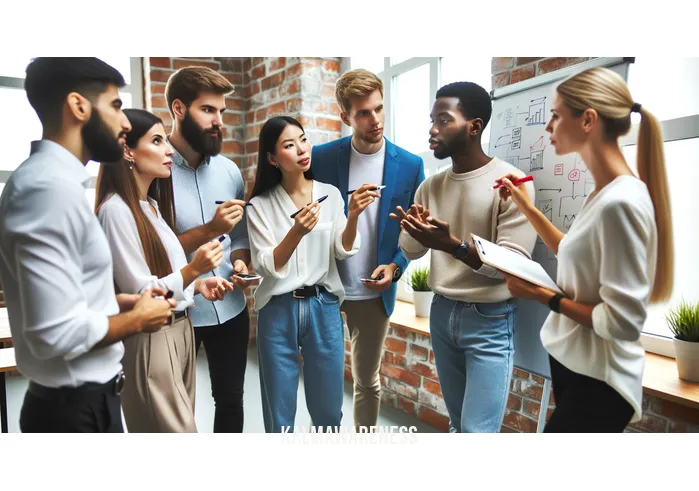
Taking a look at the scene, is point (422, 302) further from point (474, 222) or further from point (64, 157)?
point (64, 157)

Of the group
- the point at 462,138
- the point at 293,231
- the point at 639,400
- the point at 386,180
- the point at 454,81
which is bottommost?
the point at 639,400

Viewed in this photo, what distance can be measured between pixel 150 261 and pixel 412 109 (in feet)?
3.65

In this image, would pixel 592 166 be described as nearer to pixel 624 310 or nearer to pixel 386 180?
pixel 624 310

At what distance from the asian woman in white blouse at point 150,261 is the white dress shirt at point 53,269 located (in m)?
0.08

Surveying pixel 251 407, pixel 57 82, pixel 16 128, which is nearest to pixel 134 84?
pixel 57 82

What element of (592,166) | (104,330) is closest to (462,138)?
(592,166)

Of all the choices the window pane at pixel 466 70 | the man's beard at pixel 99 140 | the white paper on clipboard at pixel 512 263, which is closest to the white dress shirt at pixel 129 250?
the man's beard at pixel 99 140

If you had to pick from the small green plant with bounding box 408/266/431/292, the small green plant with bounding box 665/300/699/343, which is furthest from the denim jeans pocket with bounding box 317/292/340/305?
the small green plant with bounding box 665/300/699/343

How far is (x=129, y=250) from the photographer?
1.37 metres

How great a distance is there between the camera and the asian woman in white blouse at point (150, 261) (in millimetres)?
1367

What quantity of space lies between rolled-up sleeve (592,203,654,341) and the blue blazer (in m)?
A: 0.67

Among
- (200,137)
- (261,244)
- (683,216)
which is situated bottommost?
(261,244)
